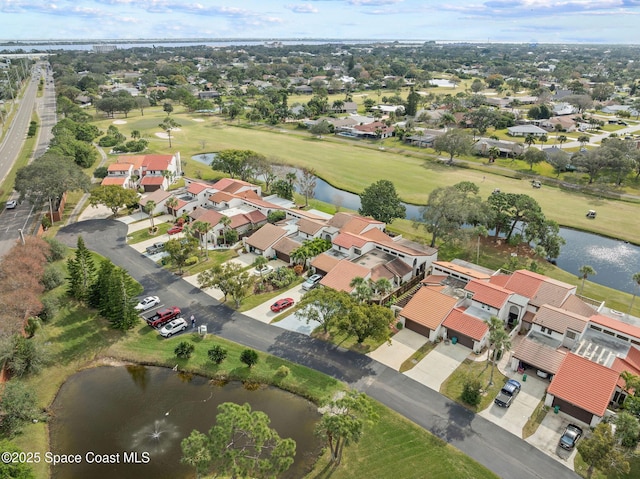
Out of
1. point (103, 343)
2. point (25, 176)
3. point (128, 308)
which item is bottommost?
point (103, 343)

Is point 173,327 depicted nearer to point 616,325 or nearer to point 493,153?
point 616,325

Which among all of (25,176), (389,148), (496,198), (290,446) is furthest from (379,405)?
(389,148)

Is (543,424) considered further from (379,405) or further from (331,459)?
(331,459)

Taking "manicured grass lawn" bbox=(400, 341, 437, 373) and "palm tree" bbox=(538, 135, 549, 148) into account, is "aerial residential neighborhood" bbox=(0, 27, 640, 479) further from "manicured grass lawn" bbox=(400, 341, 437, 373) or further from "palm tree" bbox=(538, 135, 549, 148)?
"palm tree" bbox=(538, 135, 549, 148)

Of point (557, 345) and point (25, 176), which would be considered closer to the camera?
point (557, 345)

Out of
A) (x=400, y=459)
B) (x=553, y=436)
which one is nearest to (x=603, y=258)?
(x=553, y=436)

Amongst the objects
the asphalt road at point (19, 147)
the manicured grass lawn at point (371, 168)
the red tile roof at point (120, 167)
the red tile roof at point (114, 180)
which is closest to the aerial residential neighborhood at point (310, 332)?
the asphalt road at point (19, 147)
